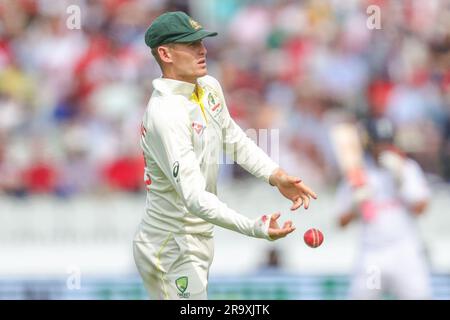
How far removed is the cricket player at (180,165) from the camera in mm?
6133

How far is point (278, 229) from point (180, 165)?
55 centimetres

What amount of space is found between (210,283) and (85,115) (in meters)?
2.80

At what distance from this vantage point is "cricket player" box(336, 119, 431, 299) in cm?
949

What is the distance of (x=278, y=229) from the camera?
5.87 m

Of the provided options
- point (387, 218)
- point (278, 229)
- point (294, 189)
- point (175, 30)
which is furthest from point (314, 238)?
point (387, 218)

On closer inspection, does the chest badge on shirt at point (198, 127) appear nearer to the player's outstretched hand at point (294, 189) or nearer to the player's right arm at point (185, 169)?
the player's right arm at point (185, 169)

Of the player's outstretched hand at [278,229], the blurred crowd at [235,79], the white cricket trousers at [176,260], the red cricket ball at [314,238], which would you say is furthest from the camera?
the blurred crowd at [235,79]

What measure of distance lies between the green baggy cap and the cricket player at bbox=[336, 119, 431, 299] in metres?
3.45

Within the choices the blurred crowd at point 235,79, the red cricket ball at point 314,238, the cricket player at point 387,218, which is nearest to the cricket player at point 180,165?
the red cricket ball at point 314,238

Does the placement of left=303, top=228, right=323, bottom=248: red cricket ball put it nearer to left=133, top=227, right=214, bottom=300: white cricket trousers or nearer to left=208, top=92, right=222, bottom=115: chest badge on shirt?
left=133, top=227, right=214, bottom=300: white cricket trousers

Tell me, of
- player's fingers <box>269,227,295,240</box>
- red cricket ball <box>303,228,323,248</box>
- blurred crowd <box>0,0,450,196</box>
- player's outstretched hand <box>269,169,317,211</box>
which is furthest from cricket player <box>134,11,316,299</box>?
blurred crowd <box>0,0,450,196</box>

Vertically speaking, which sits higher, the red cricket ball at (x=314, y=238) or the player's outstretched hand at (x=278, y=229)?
the player's outstretched hand at (x=278, y=229)

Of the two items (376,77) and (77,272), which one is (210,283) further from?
(376,77)

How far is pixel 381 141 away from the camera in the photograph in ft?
31.0
